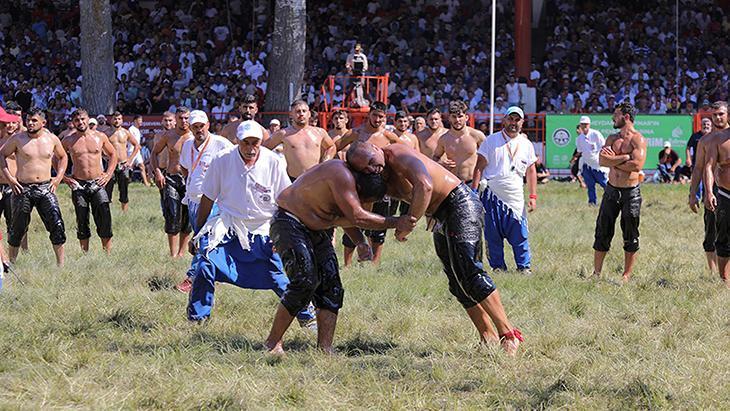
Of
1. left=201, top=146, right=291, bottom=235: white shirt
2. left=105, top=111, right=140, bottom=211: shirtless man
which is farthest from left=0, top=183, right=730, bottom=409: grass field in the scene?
left=105, top=111, right=140, bottom=211: shirtless man

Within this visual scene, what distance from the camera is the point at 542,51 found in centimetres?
2784

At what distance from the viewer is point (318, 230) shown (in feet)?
22.2

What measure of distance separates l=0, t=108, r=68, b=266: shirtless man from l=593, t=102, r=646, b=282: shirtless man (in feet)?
18.1

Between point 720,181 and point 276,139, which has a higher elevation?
point 276,139

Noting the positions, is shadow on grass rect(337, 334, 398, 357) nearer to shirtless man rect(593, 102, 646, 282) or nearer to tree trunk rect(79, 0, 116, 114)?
shirtless man rect(593, 102, 646, 282)

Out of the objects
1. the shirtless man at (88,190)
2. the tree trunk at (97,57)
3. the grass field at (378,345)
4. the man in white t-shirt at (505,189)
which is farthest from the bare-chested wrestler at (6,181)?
the tree trunk at (97,57)

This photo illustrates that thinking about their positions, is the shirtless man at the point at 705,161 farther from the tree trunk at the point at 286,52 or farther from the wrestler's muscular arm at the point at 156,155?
the tree trunk at the point at 286,52

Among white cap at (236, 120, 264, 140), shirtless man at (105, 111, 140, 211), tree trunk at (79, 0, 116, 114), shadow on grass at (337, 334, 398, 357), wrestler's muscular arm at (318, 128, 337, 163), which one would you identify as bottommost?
shadow on grass at (337, 334, 398, 357)

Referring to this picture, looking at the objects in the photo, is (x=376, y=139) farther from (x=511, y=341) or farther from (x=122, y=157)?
(x=122, y=157)

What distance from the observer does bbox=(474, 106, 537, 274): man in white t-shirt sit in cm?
1057

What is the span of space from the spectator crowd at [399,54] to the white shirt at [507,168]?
11.9 meters

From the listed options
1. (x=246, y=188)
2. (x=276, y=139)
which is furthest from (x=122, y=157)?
(x=246, y=188)

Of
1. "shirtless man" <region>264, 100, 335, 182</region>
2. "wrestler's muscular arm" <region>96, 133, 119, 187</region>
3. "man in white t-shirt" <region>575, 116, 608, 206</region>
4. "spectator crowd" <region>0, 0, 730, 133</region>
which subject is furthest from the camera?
"spectator crowd" <region>0, 0, 730, 133</region>

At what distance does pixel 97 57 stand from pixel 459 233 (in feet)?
60.2
